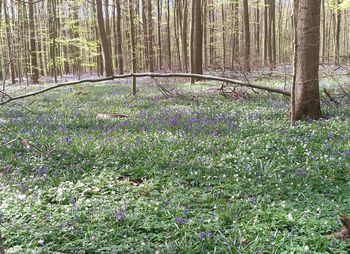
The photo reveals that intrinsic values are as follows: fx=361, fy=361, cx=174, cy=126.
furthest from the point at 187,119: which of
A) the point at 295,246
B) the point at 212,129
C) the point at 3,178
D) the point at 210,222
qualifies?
the point at 295,246

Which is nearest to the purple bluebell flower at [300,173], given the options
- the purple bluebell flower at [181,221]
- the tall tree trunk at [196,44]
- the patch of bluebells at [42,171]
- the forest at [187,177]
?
the forest at [187,177]

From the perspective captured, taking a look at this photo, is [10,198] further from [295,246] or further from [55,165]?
[295,246]

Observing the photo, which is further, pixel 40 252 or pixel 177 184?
pixel 177 184

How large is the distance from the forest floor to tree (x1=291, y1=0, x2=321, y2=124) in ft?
1.69

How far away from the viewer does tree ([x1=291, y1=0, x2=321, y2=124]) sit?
30.4ft

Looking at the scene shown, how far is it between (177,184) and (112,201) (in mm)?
1168

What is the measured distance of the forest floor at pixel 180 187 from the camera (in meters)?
4.33

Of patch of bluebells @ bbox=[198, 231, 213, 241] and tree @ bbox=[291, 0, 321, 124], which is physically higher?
tree @ bbox=[291, 0, 321, 124]

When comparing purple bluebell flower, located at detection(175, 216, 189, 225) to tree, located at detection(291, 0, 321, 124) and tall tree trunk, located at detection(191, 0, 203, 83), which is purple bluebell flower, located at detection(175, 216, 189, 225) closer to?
tree, located at detection(291, 0, 321, 124)

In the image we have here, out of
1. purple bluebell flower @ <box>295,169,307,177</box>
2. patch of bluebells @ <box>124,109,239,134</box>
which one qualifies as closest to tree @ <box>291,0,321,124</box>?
patch of bluebells @ <box>124,109,239,134</box>

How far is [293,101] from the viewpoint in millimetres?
9312

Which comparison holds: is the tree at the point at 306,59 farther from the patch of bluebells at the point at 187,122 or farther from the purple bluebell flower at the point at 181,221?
the purple bluebell flower at the point at 181,221

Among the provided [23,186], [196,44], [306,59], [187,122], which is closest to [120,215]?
[23,186]

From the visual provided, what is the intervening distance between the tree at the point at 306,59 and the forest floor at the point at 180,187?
515mm
